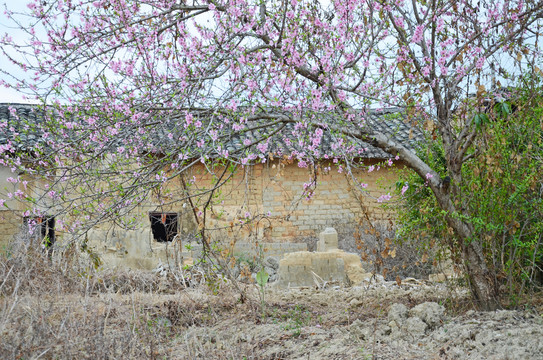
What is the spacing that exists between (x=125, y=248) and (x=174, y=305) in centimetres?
317

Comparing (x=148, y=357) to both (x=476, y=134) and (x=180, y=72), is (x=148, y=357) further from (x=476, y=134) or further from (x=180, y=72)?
(x=476, y=134)

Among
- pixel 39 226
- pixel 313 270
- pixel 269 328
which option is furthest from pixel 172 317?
pixel 313 270

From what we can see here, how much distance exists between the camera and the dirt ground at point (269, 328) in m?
3.92

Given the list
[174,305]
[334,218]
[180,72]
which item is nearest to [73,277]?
[174,305]

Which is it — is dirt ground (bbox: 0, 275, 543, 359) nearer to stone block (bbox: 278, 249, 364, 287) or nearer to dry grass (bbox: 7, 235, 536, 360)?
dry grass (bbox: 7, 235, 536, 360)

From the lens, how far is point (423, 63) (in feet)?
16.3

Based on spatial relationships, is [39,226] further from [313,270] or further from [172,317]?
[313,270]

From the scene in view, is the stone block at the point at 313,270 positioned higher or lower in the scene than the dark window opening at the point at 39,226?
lower

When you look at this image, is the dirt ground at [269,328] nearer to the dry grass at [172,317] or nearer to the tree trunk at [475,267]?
the dry grass at [172,317]

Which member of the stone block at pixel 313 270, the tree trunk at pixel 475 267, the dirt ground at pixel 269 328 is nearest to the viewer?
the dirt ground at pixel 269 328

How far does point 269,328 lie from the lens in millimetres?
5051

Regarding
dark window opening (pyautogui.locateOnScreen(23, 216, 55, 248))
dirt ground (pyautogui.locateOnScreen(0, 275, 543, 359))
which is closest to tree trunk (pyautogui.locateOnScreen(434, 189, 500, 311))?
dirt ground (pyautogui.locateOnScreen(0, 275, 543, 359))

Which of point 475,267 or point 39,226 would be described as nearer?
point 475,267

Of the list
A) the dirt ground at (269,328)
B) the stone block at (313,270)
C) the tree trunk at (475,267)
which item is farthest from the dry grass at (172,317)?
the stone block at (313,270)
